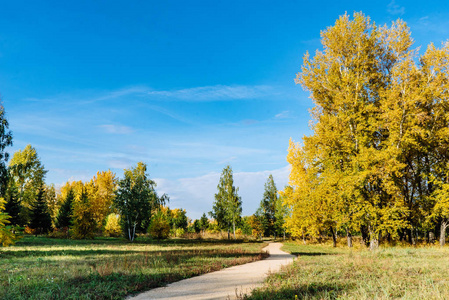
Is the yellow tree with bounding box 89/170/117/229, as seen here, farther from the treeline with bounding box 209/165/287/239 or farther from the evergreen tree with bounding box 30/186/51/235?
the treeline with bounding box 209/165/287/239

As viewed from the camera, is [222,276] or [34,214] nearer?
[222,276]

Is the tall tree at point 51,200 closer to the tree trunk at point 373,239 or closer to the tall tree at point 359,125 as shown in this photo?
the tall tree at point 359,125

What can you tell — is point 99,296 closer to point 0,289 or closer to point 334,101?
point 0,289

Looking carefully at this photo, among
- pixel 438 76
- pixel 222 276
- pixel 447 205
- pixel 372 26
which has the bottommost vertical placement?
pixel 222 276

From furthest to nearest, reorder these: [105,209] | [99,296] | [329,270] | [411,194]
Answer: [105,209] → [411,194] → [329,270] → [99,296]

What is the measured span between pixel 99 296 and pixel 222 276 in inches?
162

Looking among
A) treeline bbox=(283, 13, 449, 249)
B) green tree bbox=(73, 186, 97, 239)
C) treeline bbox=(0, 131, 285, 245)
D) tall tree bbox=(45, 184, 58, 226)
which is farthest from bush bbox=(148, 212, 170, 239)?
tall tree bbox=(45, 184, 58, 226)

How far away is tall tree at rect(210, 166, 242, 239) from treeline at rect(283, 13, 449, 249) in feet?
63.3

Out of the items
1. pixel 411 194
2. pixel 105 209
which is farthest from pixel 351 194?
pixel 105 209

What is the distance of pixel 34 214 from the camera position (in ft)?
137

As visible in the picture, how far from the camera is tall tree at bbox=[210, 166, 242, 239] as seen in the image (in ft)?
135

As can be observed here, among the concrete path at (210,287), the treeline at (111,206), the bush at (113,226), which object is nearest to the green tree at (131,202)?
the treeline at (111,206)

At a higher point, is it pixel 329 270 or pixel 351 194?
pixel 351 194

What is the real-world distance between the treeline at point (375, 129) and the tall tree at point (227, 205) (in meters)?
19.3
